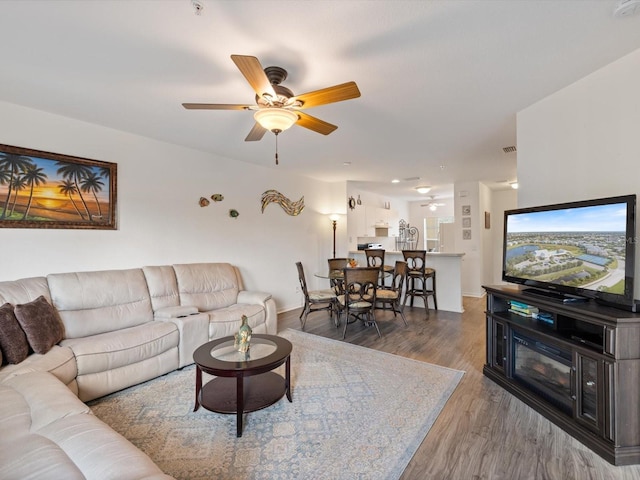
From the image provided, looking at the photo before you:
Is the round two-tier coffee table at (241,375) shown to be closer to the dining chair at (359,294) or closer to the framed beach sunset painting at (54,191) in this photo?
the dining chair at (359,294)

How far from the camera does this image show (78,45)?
197cm

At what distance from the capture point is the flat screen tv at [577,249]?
72.8 inches

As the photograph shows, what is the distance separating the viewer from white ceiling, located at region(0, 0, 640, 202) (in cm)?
168

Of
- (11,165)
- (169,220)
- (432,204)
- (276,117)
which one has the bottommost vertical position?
(169,220)

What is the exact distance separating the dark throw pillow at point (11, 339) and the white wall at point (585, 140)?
174 inches

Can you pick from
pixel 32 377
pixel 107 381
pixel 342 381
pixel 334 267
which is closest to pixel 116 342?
pixel 107 381

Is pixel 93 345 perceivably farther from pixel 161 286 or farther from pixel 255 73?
pixel 255 73

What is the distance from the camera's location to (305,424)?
83.7 inches

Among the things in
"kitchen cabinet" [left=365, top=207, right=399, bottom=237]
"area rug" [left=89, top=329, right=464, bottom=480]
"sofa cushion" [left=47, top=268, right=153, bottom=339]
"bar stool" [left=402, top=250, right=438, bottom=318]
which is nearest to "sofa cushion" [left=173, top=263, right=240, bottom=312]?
"sofa cushion" [left=47, top=268, right=153, bottom=339]

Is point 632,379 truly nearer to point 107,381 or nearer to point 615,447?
point 615,447

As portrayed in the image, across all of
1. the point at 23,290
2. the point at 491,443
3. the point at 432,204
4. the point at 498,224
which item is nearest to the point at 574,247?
the point at 491,443

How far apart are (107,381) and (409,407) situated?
2.48 m

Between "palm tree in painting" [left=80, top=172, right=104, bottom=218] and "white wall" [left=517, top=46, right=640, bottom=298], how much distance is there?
178 inches

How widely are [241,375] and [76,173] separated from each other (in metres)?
2.91
